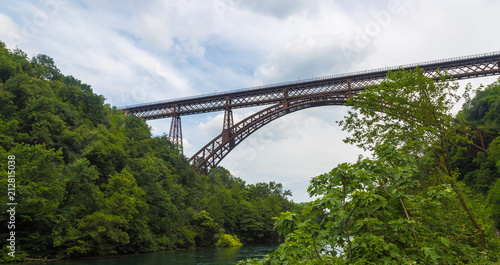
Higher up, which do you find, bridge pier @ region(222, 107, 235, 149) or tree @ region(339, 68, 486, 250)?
bridge pier @ region(222, 107, 235, 149)

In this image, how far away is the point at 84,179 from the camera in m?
22.3

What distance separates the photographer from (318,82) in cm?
3597

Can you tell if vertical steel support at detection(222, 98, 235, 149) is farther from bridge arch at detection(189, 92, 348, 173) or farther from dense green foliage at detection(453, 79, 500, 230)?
dense green foliage at detection(453, 79, 500, 230)

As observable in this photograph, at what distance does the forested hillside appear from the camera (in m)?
19.1

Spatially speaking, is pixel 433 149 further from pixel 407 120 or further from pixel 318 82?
pixel 318 82

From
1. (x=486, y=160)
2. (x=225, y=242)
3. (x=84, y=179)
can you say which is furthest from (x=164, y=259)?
(x=486, y=160)

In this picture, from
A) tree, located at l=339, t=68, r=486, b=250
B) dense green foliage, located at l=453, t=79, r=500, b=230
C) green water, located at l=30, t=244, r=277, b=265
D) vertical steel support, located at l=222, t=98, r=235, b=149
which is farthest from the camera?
vertical steel support, located at l=222, t=98, r=235, b=149

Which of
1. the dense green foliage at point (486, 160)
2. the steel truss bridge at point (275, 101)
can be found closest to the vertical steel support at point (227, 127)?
the steel truss bridge at point (275, 101)

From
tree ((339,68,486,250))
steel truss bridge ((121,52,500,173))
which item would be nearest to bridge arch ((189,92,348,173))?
steel truss bridge ((121,52,500,173))

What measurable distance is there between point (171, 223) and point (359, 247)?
3084 cm

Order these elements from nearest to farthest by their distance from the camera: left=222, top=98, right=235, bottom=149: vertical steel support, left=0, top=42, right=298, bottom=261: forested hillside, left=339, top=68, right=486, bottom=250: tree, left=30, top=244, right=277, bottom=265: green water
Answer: left=339, top=68, right=486, bottom=250: tree < left=0, top=42, right=298, bottom=261: forested hillside < left=30, top=244, right=277, bottom=265: green water < left=222, top=98, right=235, bottom=149: vertical steel support

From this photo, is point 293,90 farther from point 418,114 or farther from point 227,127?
point 418,114

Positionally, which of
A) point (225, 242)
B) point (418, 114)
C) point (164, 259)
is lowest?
point (225, 242)

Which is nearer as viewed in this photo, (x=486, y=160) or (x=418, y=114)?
(x=418, y=114)
